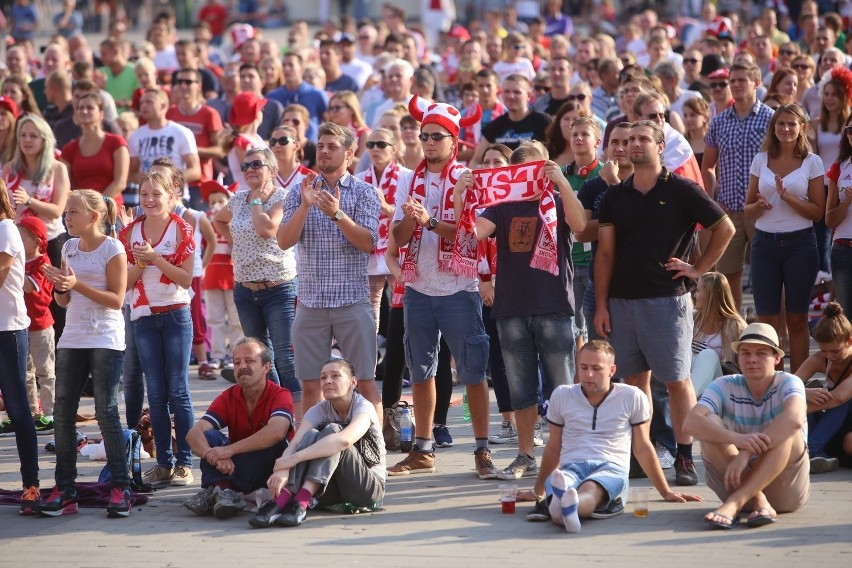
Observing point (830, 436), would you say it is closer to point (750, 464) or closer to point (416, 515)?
point (750, 464)

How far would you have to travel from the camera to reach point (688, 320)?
7754 mm

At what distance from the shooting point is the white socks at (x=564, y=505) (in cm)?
680

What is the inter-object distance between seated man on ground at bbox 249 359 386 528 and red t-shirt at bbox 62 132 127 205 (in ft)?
14.7

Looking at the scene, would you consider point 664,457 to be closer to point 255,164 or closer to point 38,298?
point 255,164

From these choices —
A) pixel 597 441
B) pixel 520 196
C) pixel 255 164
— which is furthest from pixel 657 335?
pixel 255 164

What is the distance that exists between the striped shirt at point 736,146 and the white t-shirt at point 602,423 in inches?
153

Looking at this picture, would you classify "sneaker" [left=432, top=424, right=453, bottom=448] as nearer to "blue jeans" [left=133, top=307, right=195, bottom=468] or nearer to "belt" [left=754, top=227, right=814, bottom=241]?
"blue jeans" [left=133, top=307, right=195, bottom=468]

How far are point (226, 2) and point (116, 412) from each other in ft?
84.1

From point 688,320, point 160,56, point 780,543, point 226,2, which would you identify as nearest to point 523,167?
point 688,320

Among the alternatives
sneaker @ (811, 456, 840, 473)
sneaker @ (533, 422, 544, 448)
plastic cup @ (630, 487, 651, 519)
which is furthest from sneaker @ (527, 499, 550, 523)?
sneaker @ (811, 456, 840, 473)

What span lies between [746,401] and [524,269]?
147 cm

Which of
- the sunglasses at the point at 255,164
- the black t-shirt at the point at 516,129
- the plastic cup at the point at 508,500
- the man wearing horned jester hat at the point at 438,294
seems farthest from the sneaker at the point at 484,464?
the black t-shirt at the point at 516,129

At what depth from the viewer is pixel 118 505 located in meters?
7.47

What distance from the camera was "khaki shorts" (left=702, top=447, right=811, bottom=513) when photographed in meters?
6.98
